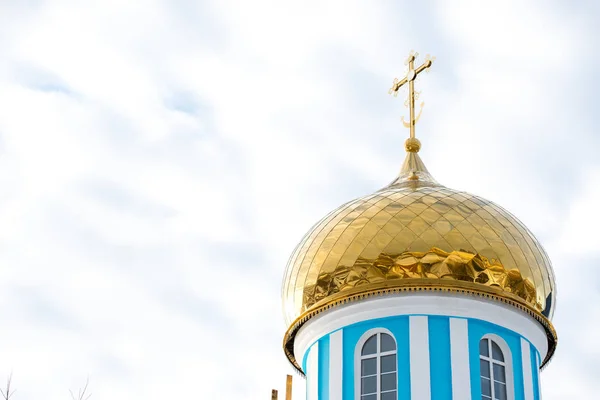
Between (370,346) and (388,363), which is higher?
(370,346)

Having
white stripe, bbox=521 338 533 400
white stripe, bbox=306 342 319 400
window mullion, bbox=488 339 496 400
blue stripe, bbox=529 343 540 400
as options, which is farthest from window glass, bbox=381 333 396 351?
blue stripe, bbox=529 343 540 400

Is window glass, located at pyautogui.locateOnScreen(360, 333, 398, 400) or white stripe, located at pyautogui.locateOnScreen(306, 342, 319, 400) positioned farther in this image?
white stripe, located at pyautogui.locateOnScreen(306, 342, 319, 400)

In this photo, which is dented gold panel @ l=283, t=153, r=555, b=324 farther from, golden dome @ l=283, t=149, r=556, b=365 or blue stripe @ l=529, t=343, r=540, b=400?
blue stripe @ l=529, t=343, r=540, b=400

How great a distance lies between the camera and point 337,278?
1544cm

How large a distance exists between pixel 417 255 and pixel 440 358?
1.20 metres

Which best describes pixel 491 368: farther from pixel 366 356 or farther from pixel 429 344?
pixel 366 356

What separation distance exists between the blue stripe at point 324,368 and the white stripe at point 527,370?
2.26 metres

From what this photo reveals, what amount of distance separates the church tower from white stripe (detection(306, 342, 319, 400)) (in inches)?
0.5

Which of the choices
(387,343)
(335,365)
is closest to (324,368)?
(335,365)

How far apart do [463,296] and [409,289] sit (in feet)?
2.06

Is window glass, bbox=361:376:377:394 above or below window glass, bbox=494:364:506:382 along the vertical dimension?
below

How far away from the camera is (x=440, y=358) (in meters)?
14.8

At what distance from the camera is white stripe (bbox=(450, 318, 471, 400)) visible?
1451 cm

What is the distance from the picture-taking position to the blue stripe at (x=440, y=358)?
47.6 feet
